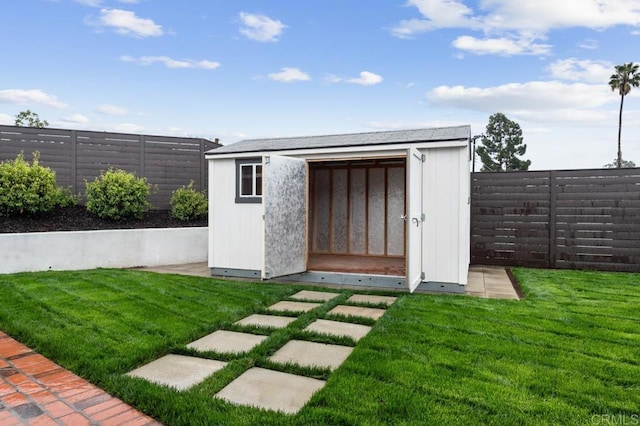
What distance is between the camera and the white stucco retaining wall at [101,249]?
22.7ft

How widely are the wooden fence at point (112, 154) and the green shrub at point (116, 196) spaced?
0.72 meters

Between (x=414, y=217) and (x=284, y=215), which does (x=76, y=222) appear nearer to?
(x=284, y=215)

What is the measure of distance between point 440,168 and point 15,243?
23.0ft

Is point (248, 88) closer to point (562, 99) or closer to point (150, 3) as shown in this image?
point (150, 3)

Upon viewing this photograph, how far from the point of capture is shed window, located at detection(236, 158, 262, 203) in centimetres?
684

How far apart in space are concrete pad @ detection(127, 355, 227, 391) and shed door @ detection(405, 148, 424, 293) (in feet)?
9.36

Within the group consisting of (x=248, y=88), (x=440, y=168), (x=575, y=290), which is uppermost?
(x=248, y=88)

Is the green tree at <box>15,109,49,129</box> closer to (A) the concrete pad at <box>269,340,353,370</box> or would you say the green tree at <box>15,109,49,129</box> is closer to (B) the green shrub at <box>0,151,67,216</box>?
(B) the green shrub at <box>0,151,67,216</box>

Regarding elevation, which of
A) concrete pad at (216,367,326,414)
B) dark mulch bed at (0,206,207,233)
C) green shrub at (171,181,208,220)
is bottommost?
concrete pad at (216,367,326,414)

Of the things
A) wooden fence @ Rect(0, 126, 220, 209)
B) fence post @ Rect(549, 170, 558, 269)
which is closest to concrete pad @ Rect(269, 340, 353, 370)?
fence post @ Rect(549, 170, 558, 269)

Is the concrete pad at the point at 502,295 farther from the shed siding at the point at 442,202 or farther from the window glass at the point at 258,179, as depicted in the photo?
the window glass at the point at 258,179

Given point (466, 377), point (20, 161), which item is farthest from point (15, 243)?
point (466, 377)

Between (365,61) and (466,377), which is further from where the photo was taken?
(365,61)

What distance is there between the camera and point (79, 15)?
9.17 meters
